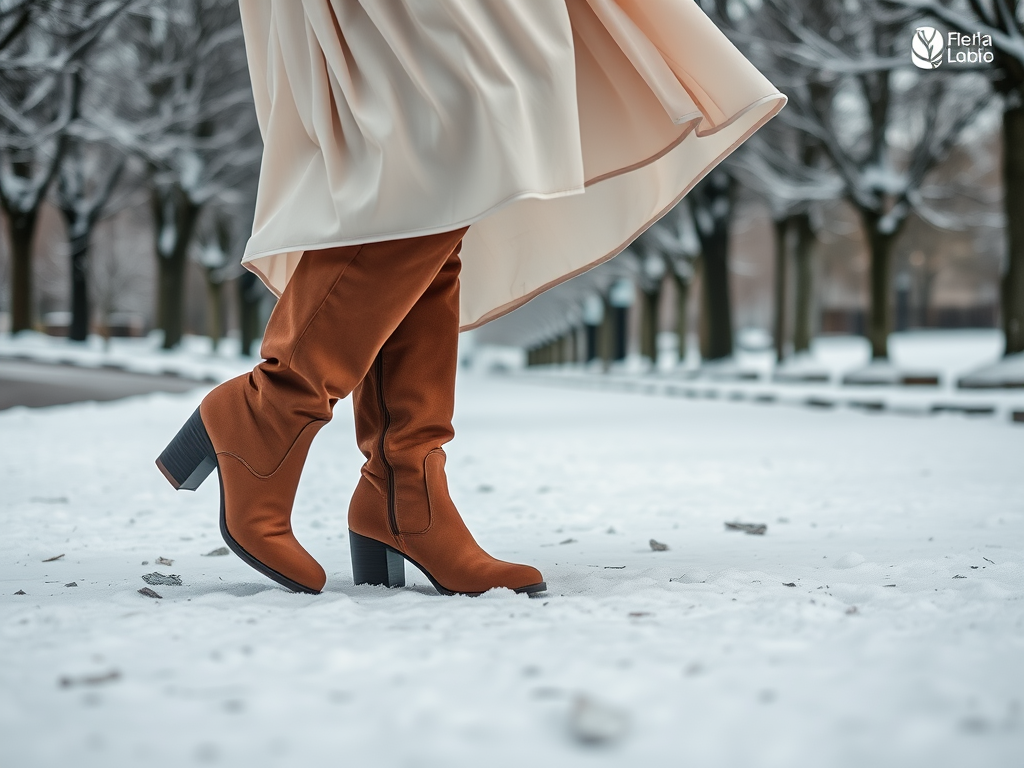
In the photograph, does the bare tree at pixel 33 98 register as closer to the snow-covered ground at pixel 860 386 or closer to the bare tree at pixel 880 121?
the snow-covered ground at pixel 860 386

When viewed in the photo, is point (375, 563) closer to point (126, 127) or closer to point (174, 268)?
point (126, 127)

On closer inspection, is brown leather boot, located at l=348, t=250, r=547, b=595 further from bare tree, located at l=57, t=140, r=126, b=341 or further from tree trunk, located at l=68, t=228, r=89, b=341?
tree trunk, located at l=68, t=228, r=89, b=341

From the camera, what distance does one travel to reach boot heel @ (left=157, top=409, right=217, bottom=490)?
6.09 feet

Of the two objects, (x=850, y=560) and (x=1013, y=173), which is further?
(x=1013, y=173)

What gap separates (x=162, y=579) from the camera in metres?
2.07

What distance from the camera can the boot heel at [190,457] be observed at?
6.09ft

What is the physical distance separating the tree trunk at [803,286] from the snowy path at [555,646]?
18340 millimetres

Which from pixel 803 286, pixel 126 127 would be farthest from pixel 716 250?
pixel 126 127

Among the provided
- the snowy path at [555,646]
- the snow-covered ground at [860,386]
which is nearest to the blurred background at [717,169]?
the snow-covered ground at [860,386]

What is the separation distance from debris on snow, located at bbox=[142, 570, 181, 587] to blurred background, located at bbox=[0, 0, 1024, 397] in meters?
8.48

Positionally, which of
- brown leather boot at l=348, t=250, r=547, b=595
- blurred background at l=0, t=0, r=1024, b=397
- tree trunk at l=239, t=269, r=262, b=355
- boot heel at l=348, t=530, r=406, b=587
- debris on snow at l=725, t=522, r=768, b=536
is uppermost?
blurred background at l=0, t=0, r=1024, b=397

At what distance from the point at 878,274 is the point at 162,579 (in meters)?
15.3

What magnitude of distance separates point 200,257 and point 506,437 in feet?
75.0

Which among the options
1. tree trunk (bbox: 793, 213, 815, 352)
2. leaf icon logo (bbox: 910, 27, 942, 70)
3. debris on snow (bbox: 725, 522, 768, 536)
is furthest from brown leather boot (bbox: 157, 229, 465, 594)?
tree trunk (bbox: 793, 213, 815, 352)
